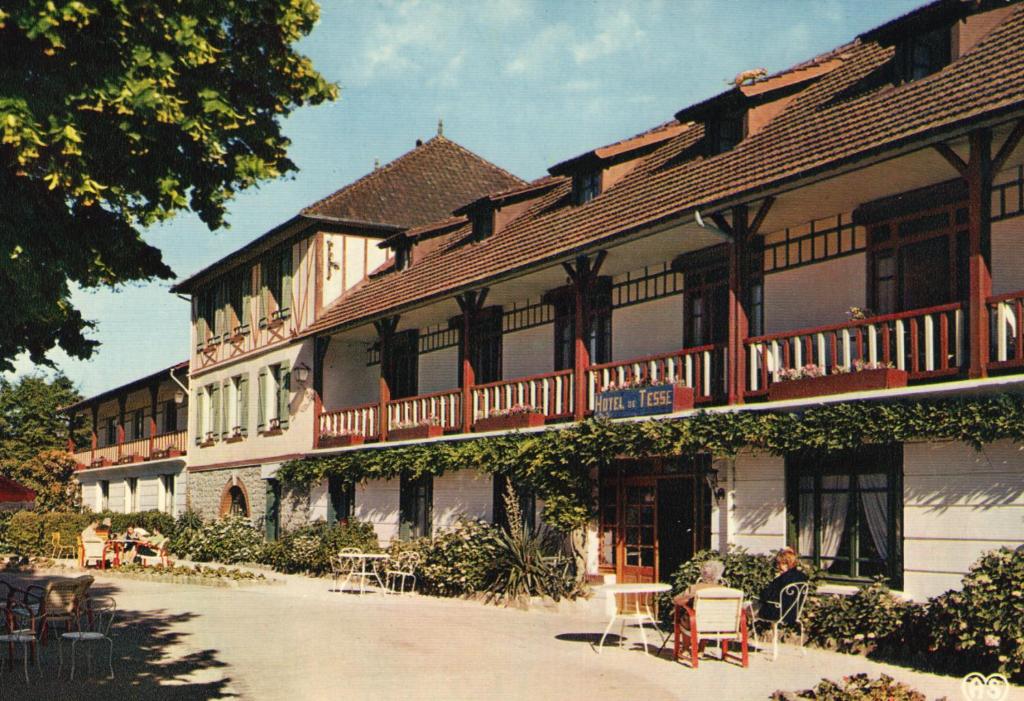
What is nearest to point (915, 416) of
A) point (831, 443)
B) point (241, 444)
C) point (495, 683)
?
point (831, 443)

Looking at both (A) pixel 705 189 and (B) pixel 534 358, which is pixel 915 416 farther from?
(B) pixel 534 358

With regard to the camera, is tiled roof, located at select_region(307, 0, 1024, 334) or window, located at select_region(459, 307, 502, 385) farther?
window, located at select_region(459, 307, 502, 385)

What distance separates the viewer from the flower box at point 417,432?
2312 cm

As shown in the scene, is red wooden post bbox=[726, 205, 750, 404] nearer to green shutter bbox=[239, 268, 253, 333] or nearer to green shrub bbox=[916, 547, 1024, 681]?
green shrub bbox=[916, 547, 1024, 681]

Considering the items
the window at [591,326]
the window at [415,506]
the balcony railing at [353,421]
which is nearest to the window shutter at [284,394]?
the balcony railing at [353,421]

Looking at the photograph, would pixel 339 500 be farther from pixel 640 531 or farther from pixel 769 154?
pixel 769 154

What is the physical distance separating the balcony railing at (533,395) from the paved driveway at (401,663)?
354 centimetres

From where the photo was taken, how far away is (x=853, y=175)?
47.8ft

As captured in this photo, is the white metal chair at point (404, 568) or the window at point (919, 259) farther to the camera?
the white metal chair at point (404, 568)

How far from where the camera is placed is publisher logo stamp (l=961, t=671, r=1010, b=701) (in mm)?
10484

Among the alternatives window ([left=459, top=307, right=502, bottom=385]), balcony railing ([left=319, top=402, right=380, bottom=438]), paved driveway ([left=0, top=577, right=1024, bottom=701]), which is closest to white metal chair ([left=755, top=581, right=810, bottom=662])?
paved driveway ([left=0, top=577, right=1024, bottom=701])

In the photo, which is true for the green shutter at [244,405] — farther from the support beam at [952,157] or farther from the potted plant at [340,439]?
the support beam at [952,157]

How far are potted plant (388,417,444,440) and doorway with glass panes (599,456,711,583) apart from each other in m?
4.61

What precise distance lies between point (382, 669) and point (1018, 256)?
321 inches
